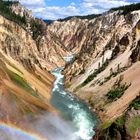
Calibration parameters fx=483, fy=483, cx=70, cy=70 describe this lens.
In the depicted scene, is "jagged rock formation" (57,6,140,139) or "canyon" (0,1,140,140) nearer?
"canyon" (0,1,140,140)

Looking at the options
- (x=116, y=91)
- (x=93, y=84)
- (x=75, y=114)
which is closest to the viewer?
(x=75, y=114)

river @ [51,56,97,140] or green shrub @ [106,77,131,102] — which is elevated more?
green shrub @ [106,77,131,102]

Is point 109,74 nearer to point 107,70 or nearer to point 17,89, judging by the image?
point 107,70

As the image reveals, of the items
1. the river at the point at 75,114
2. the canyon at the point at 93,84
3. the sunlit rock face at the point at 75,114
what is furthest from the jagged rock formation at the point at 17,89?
the sunlit rock face at the point at 75,114

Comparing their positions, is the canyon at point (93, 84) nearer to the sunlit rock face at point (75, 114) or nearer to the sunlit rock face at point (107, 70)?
the sunlit rock face at point (107, 70)

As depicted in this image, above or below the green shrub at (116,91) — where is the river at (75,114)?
below

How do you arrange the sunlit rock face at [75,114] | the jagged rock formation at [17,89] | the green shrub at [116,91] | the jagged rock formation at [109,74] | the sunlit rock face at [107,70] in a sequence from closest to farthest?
the jagged rock formation at [17,89] → the sunlit rock face at [75,114] → the jagged rock formation at [109,74] → the sunlit rock face at [107,70] → the green shrub at [116,91]

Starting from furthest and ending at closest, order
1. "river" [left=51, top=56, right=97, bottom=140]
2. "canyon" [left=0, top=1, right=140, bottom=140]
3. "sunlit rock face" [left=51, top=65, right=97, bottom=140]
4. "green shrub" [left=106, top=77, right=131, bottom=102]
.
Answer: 1. "green shrub" [left=106, top=77, right=131, bottom=102]
2. "river" [left=51, top=56, right=97, bottom=140]
3. "sunlit rock face" [left=51, top=65, right=97, bottom=140]
4. "canyon" [left=0, top=1, right=140, bottom=140]

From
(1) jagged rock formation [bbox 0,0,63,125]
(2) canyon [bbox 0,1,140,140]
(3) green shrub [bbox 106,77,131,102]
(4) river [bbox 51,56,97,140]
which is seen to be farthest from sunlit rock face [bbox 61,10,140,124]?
(1) jagged rock formation [bbox 0,0,63,125]

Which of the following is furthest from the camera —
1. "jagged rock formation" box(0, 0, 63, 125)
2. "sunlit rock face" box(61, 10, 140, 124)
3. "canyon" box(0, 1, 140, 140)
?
"sunlit rock face" box(61, 10, 140, 124)

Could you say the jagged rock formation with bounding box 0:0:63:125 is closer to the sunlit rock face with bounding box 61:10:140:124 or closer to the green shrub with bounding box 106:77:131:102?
the sunlit rock face with bounding box 61:10:140:124

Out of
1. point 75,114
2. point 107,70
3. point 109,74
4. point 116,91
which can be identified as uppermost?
point 107,70

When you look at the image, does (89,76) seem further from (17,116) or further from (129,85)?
(17,116)

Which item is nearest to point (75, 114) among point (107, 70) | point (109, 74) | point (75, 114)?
point (75, 114)
